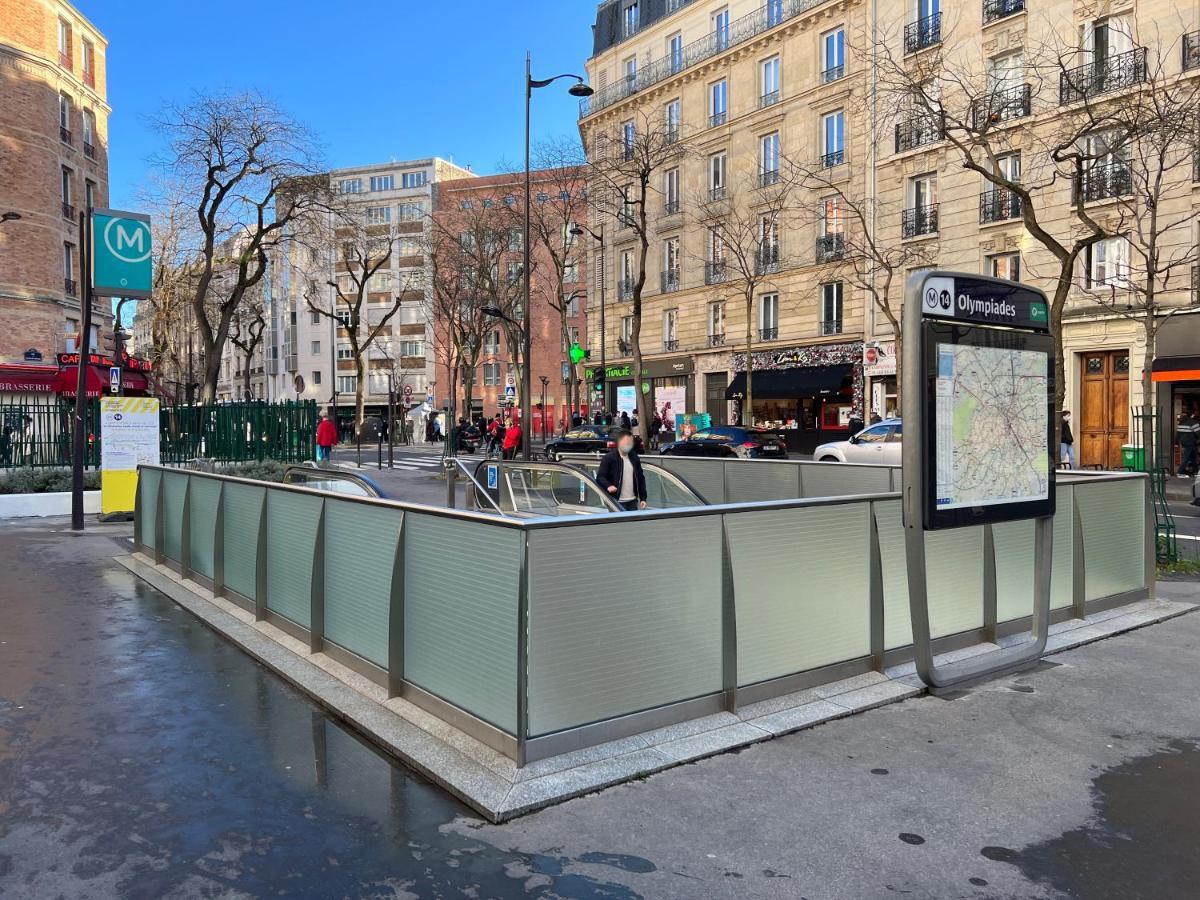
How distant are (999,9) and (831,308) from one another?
10.9 meters

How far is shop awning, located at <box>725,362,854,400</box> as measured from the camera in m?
33.3

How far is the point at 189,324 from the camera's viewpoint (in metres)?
62.7

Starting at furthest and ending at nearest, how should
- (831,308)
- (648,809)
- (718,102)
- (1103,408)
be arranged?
(718,102) → (831,308) → (1103,408) → (648,809)

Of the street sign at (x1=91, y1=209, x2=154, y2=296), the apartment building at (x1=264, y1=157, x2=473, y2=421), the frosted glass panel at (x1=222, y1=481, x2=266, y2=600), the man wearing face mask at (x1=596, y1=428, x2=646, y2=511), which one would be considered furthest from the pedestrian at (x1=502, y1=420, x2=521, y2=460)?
the apartment building at (x1=264, y1=157, x2=473, y2=421)

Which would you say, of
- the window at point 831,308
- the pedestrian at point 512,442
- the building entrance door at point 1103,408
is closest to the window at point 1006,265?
the building entrance door at point 1103,408

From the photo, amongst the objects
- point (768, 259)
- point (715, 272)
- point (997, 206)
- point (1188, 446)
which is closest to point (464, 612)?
point (1188, 446)

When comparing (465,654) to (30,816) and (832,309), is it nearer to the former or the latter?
(30,816)

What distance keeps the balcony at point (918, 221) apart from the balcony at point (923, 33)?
4.94 metres

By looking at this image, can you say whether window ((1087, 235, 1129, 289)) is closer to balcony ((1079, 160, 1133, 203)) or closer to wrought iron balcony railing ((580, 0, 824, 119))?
balcony ((1079, 160, 1133, 203))

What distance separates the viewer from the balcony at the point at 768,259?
35719 mm

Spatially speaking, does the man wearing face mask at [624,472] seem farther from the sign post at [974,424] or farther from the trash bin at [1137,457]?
the trash bin at [1137,457]

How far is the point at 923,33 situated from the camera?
29656 mm

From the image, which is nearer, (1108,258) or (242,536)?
(242,536)

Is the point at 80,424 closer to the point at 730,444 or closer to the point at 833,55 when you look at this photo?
the point at 730,444
